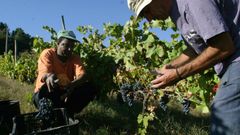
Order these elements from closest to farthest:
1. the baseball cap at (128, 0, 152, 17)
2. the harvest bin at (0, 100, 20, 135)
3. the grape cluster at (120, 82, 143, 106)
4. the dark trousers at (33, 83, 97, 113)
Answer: the baseball cap at (128, 0, 152, 17) < the grape cluster at (120, 82, 143, 106) < the harvest bin at (0, 100, 20, 135) < the dark trousers at (33, 83, 97, 113)

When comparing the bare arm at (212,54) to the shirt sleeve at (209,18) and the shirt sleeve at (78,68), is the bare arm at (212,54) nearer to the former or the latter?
the shirt sleeve at (209,18)

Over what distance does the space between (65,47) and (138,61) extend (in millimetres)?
851

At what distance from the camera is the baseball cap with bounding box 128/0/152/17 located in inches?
86.9

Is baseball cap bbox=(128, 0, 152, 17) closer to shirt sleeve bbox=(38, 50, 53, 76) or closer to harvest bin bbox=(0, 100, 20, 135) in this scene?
harvest bin bbox=(0, 100, 20, 135)

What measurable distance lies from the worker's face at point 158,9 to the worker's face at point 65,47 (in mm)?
2941

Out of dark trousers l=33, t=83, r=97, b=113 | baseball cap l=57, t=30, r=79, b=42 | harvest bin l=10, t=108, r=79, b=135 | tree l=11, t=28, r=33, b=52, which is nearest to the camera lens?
harvest bin l=10, t=108, r=79, b=135

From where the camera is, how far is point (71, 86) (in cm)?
496

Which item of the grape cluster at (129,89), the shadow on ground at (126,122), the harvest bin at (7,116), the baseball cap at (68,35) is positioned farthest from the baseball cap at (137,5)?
the baseball cap at (68,35)

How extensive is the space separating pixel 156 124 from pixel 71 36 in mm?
1444

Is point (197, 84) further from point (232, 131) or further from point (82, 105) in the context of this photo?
point (232, 131)

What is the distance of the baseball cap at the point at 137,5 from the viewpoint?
221cm

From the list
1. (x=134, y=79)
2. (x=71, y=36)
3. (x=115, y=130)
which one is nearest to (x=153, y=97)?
(x=134, y=79)

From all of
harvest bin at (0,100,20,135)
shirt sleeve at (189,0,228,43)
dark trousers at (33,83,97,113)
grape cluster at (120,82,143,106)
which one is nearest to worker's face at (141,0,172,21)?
shirt sleeve at (189,0,228,43)

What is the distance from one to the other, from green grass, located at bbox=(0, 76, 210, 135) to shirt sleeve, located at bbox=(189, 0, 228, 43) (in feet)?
8.87
